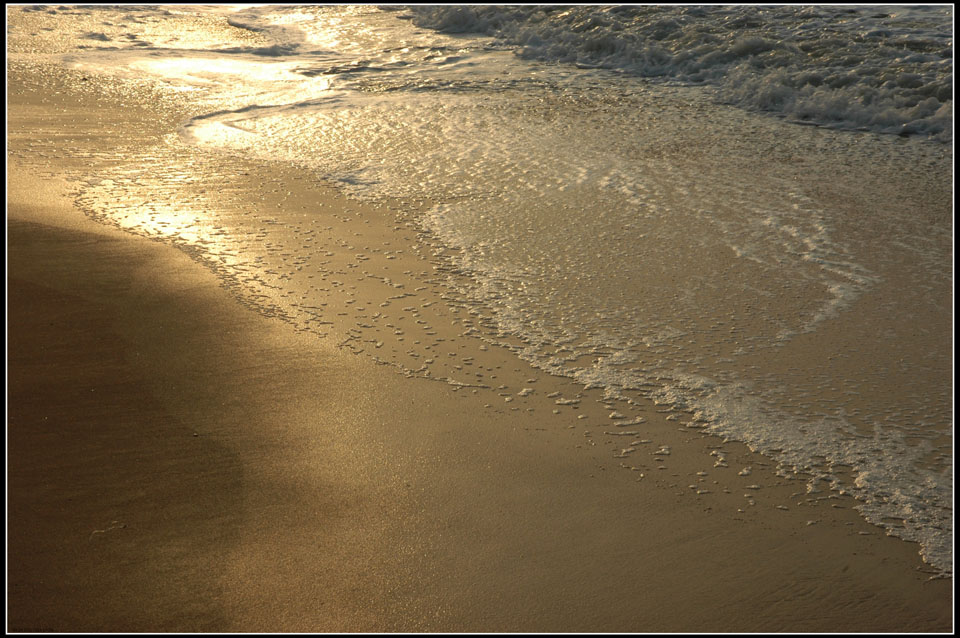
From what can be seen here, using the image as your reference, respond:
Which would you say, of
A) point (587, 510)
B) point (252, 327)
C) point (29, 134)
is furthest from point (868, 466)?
point (29, 134)

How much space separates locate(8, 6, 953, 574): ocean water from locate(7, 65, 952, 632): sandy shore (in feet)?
0.86

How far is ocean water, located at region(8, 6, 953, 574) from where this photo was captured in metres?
2.89

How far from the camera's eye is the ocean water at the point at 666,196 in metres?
2.89

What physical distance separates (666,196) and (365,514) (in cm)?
316

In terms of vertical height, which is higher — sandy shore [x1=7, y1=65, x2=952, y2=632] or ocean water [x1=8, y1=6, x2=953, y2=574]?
ocean water [x1=8, y1=6, x2=953, y2=574]

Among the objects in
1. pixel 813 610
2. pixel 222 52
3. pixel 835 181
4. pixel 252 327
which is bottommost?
pixel 813 610

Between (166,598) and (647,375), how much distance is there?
1.74 meters

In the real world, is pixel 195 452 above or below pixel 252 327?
below

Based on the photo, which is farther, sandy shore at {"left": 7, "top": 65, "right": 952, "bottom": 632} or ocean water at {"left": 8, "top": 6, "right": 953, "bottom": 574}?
ocean water at {"left": 8, "top": 6, "right": 953, "bottom": 574}

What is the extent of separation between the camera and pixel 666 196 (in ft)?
15.9

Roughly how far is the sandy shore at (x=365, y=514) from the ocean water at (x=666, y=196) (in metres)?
0.26

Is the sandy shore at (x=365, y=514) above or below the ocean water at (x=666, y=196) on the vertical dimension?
below

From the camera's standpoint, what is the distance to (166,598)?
1993 millimetres

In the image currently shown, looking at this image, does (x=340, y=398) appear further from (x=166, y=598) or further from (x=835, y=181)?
(x=835, y=181)
